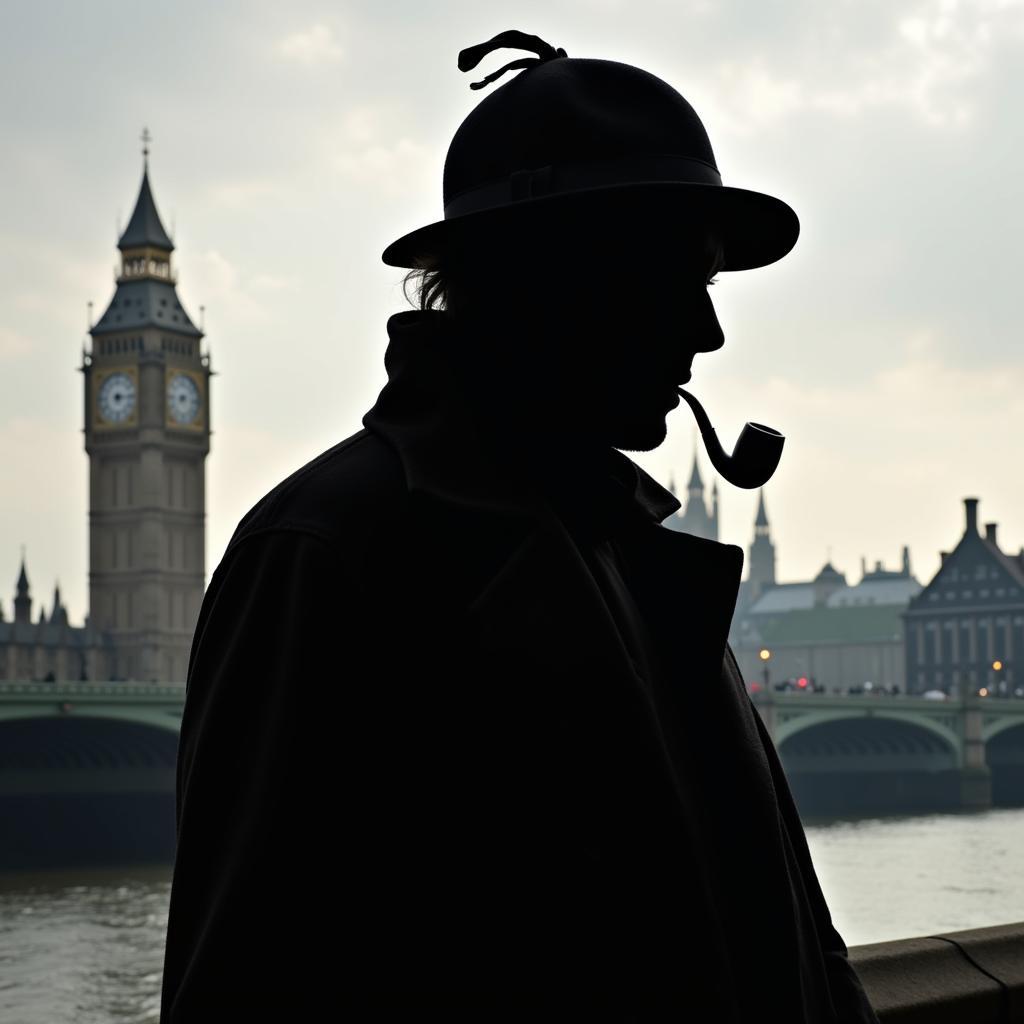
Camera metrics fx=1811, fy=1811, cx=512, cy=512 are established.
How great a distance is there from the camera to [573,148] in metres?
1.49

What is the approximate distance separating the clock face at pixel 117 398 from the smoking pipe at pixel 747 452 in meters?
84.8

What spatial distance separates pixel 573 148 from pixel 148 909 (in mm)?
26532

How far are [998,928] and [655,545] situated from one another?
170 centimetres

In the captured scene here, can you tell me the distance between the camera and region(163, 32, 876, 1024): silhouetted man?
4.16ft

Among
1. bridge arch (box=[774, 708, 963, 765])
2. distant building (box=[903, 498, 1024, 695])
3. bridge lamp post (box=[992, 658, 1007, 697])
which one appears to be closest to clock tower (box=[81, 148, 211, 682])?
distant building (box=[903, 498, 1024, 695])

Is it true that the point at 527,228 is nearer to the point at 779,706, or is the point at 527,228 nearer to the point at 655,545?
the point at 655,545

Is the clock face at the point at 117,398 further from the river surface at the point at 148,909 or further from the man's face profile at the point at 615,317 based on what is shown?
the man's face profile at the point at 615,317

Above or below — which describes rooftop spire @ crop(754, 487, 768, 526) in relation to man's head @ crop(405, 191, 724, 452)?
above

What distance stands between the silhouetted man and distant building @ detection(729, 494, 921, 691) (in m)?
94.2

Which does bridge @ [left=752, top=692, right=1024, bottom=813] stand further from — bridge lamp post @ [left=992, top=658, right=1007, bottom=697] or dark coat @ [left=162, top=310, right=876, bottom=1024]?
dark coat @ [left=162, top=310, right=876, bottom=1024]

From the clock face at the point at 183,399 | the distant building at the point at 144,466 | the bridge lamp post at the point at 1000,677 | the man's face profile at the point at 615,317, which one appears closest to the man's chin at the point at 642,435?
the man's face profile at the point at 615,317

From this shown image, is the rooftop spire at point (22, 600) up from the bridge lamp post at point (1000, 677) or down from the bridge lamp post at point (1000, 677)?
up

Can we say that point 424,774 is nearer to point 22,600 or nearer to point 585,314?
point 585,314

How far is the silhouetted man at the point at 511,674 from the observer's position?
4.16ft
